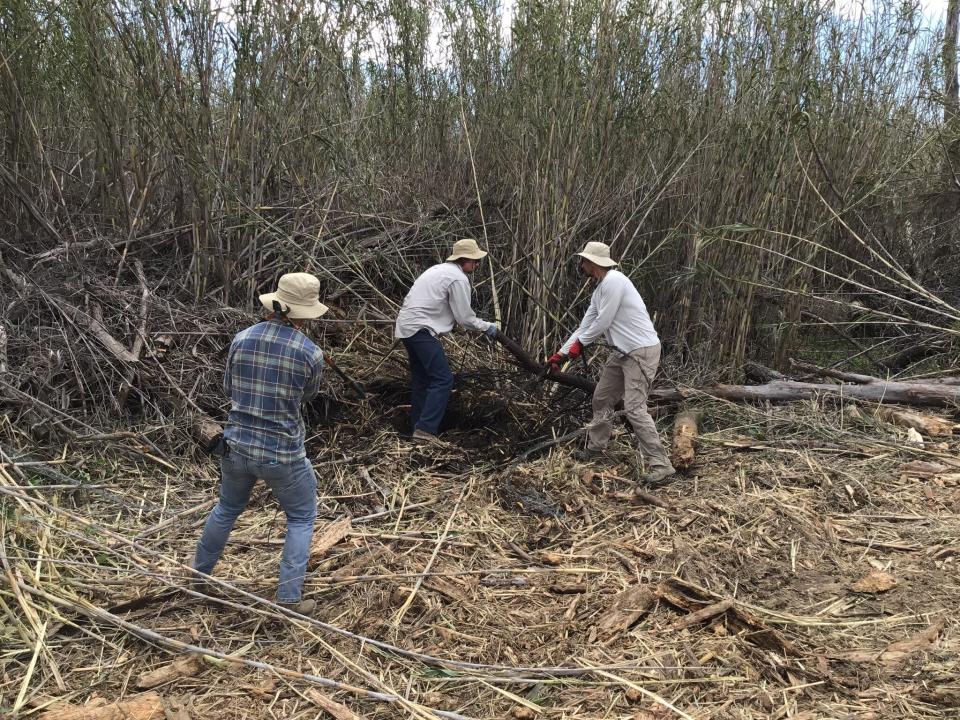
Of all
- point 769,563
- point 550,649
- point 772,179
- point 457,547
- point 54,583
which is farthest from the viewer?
point 772,179

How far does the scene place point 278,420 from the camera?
314 centimetres

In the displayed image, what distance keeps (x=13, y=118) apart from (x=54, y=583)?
160 inches

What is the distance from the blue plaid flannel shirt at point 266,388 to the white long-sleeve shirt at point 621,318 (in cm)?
218

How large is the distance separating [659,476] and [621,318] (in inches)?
39.9

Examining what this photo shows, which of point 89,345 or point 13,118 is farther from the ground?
→ point 13,118

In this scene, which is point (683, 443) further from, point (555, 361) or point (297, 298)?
point (297, 298)

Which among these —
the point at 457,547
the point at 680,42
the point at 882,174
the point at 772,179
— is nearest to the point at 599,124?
the point at 680,42

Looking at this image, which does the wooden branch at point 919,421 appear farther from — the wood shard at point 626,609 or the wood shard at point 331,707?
the wood shard at point 331,707

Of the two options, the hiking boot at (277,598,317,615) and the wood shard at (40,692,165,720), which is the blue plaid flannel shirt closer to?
the hiking boot at (277,598,317,615)

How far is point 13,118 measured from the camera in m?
5.73

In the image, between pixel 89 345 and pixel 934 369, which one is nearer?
pixel 89 345

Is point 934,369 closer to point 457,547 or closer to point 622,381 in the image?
point 622,381

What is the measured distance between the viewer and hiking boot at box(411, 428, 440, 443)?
5273mm

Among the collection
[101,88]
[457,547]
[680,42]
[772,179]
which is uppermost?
[680,42]
